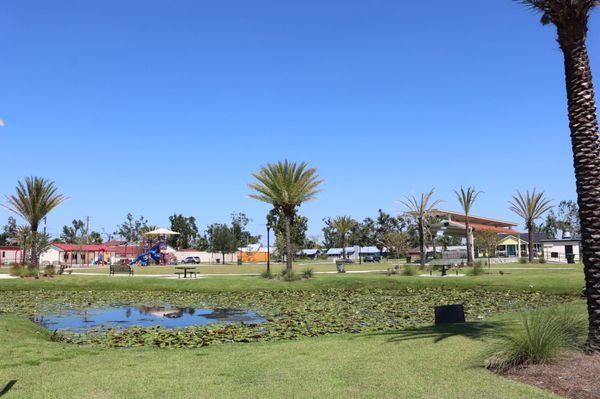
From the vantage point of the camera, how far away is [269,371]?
700 cm

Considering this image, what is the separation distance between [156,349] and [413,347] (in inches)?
195

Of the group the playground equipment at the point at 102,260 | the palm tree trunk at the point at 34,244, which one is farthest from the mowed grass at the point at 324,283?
the playground equipment at the point at 102,260

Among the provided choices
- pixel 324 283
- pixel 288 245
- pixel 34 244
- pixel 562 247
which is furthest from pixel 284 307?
pixel 562 247

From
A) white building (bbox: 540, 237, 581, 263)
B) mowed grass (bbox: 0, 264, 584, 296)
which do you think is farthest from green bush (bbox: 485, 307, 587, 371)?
white building (bbox: 540, 237, 581, 263)

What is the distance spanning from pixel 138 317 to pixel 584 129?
1385cm

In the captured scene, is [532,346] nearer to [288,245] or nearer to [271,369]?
[271,369]

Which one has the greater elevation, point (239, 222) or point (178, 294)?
point (239, 222)

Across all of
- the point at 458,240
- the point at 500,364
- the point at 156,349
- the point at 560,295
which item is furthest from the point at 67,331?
the point at 458,240

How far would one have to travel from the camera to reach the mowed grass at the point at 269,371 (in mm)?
5840

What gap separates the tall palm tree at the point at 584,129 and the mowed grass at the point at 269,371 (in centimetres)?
206

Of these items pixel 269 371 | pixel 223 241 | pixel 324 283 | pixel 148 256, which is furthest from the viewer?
pixel 223 241

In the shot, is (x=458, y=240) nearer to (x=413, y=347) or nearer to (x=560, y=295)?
(x=560, y=295)

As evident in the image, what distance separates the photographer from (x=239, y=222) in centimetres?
11800

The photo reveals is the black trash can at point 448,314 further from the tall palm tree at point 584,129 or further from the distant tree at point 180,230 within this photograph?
the distant tree at point 180,230
